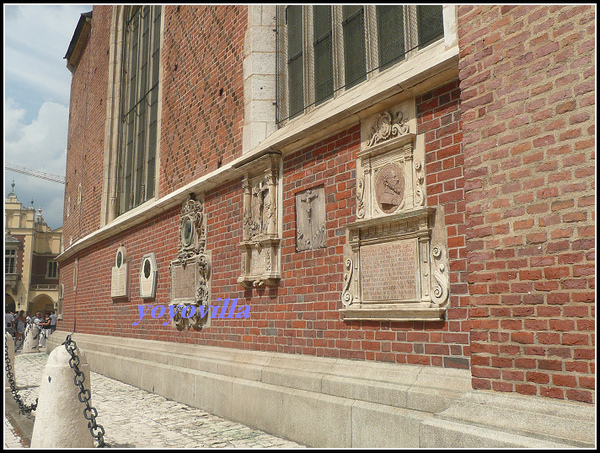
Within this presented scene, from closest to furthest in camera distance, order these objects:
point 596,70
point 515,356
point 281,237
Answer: point 596,70, point 515,356, point 281,237

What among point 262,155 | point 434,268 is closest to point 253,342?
point 262,155

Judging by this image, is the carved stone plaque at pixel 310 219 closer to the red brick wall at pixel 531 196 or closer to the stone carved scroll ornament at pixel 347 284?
the stone carved scroll ornament at pixel 347 284

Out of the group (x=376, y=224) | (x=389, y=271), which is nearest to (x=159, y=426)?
(x=389, y=271)

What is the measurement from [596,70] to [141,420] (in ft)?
19.6

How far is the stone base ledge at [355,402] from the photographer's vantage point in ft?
11.4

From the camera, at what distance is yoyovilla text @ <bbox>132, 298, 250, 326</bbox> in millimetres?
7472

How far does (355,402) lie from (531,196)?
244 cm

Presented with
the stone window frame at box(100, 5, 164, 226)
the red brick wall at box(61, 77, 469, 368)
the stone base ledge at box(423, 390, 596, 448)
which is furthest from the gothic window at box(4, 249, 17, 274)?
the stone base ledge at box(423, 390, 596, 448)

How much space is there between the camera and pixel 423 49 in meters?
5.36

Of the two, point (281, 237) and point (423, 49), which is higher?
point (423, 49)

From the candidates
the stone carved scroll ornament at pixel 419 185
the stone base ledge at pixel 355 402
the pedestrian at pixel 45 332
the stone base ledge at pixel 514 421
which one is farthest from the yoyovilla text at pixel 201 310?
the pedestrian at pixel 45 332

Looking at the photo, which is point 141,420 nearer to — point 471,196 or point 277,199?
point 277,199

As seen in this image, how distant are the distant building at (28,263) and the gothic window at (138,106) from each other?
42.9 m

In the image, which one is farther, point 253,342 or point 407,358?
point 253,342
